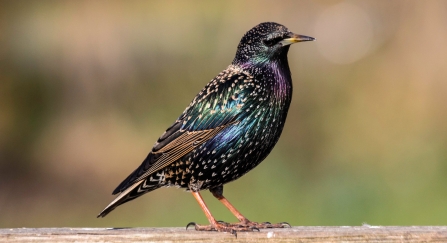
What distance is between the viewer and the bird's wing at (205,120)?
3.66 metres

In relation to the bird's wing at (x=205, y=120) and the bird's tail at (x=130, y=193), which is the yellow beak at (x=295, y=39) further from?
the bird's tail at (x=130, y=193)

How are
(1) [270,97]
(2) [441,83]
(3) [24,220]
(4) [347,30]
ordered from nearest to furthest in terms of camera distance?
(1) [270,97]
(3) [24,220]
(2) [441,83]
(4) [347,30]

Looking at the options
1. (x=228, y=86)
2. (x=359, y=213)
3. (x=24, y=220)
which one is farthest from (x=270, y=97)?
(x=24, y=220)

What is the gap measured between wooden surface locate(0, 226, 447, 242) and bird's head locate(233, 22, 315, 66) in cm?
96

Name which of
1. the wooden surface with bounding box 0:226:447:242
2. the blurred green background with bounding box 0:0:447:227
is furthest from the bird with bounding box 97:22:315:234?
the blurred green background with bounding box 0:0:447:227

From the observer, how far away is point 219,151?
366cm

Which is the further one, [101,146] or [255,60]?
[101,146]

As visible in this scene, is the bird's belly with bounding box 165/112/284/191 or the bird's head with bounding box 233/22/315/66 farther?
the bird's head with bounding box 233/22/315/66

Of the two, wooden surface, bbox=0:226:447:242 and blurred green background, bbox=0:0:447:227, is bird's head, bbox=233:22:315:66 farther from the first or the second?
blurred green background, bbox=0:0:447:227

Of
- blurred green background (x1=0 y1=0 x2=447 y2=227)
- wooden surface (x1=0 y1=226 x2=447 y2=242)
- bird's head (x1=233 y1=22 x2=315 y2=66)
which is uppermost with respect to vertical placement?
bird's head (x1=233 y1=22 x2=315 y2=66)

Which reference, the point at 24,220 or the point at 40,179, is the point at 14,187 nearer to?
the point at 40,179

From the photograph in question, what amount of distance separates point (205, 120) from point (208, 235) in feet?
2.42

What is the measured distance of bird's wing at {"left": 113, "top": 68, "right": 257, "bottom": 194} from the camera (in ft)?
12.0

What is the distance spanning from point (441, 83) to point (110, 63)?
2836mm
